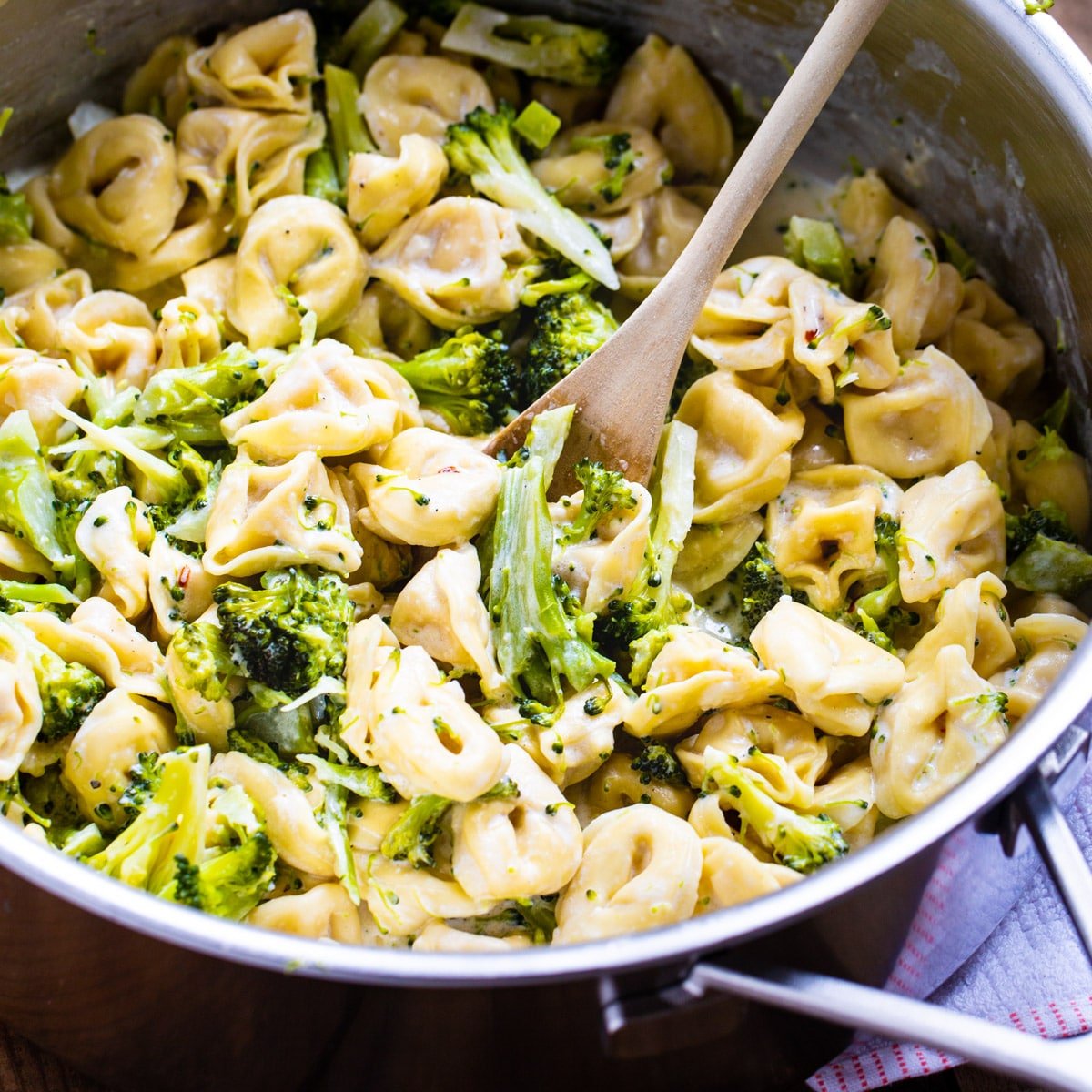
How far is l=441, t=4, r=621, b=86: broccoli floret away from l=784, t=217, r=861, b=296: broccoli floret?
0.69 meters

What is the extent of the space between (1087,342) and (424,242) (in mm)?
1556

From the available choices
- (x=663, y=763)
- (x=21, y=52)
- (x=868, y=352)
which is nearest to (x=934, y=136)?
(x=868, y=352)

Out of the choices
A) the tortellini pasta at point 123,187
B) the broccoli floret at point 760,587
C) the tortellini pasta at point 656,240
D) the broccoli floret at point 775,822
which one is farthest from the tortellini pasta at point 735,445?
the tortellini pasta at point 123,187

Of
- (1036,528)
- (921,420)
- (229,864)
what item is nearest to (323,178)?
(921,420)

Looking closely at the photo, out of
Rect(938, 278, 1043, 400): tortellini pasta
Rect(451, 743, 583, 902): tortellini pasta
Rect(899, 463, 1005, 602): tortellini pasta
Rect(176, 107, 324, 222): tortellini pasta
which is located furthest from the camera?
Rect(176, 107, 324, 222): tortellini pasta

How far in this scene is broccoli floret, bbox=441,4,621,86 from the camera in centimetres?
329

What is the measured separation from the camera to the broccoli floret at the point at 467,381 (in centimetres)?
293

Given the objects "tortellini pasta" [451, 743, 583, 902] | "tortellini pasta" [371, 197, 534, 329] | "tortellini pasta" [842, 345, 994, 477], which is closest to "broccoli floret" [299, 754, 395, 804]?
"tortellini pasta" [451, 743, 583, 902]

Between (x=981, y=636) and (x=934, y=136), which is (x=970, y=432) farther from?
(x=934, y=136)

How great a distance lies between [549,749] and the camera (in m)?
2.41

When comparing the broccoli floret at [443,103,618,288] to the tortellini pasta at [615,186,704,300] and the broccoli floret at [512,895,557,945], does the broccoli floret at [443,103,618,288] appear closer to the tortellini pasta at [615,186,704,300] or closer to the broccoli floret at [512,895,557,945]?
the tortellini pasta at [615,186,704,300]

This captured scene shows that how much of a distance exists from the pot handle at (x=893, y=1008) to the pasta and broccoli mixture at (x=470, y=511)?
13.8 inches

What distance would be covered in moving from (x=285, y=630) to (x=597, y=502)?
71 centimetres

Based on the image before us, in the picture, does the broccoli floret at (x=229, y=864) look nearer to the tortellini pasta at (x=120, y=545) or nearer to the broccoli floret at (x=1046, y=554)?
the tortellini pasta at (x=120, y=545)
